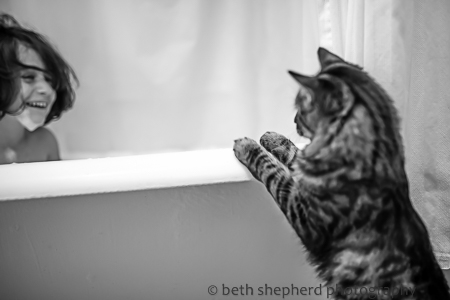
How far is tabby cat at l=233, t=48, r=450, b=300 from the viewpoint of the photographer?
20.9 inches

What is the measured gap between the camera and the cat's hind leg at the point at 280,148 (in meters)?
0.73

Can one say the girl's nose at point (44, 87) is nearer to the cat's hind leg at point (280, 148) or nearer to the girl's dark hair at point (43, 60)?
the girl's dark hair at point (43, 60)

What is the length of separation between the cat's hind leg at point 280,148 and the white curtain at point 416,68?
0.65ft

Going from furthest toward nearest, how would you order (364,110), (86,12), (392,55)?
(86,12), (392,55), (364,110)

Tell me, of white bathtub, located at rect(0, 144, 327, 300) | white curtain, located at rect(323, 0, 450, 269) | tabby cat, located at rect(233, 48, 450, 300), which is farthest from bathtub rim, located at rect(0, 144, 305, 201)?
white curtain, located at rect(323, 0, 450, 269)

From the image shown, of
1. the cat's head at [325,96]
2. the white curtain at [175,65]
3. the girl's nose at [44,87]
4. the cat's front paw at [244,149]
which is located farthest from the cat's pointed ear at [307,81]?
the girl's nose at [44,87]

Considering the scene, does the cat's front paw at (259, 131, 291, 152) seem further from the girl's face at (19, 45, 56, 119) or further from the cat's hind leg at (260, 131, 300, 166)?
the girl's face at (19, 45, 56, 119)

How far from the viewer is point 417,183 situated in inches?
31.4

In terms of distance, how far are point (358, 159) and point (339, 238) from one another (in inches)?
4.6

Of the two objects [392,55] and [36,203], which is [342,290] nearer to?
[392,55]

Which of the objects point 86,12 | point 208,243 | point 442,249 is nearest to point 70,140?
point 86,12

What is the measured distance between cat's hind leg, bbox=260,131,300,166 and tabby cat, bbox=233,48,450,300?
0.14 m

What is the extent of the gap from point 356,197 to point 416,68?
1.28ft

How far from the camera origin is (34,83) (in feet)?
3.17
